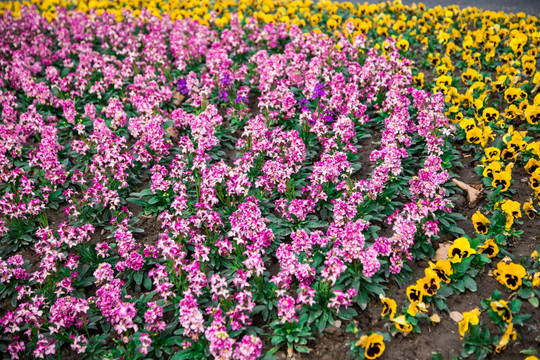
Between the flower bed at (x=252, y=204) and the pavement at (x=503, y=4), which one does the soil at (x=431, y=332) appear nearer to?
the flower bed at (x=252, y=204)

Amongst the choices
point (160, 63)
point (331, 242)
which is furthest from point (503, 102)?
point (160, 63)

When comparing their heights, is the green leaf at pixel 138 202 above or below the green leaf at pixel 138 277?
above

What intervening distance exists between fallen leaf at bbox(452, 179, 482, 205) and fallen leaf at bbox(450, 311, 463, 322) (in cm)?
183

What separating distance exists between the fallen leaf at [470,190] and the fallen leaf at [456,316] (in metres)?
1.83

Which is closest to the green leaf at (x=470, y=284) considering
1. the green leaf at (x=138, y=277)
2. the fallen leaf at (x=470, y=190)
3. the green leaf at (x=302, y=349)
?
the fallen leaf at (x=470, y=190)

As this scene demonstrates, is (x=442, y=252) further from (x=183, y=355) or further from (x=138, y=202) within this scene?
(x=138, y=202)

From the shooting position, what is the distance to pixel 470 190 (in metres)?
5.84

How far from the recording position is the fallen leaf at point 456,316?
174 inches

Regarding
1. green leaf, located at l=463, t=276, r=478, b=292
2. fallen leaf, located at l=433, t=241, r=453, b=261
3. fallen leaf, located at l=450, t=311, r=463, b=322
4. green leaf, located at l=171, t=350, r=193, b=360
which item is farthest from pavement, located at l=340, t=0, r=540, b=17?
green leaf, located at l=171, t=350, r=193, b=360

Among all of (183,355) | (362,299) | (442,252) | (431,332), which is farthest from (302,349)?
(442,252)

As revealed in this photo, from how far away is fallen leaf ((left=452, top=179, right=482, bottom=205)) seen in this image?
576 cm

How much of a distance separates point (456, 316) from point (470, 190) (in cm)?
205

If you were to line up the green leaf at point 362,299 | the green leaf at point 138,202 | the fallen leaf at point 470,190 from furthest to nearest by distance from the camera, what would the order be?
the green leaf at point 138,202 < the fallen leaf at point 470,190 < the green leaf at point 362,299

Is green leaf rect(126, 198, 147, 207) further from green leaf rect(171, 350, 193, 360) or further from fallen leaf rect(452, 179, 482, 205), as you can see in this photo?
fallen leaf rect(452, 179, 482, 205)
